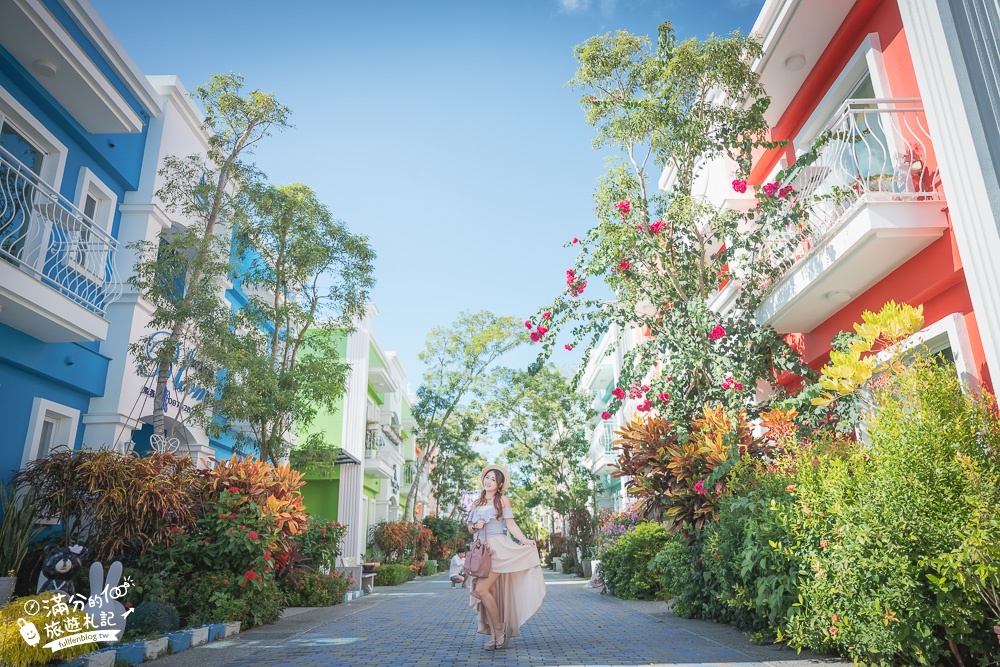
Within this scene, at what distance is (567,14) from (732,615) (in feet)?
28.3

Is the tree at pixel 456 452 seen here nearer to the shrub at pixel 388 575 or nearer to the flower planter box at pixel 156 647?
the shrub at pixel 388 575

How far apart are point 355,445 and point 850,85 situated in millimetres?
18441

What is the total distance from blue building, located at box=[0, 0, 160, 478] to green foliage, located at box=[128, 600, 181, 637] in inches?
105

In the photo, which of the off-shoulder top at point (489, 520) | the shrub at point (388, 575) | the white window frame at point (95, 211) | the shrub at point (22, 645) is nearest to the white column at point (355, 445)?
the shrub at point (388, 575)

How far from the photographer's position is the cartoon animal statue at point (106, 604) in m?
5.82

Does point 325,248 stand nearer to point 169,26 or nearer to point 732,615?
point 169,26

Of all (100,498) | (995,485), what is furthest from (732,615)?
(100,498)

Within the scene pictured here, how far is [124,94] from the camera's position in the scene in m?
10.3

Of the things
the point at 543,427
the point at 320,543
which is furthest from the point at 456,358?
the point at 320,543

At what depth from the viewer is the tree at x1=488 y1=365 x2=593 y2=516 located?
2747 cm

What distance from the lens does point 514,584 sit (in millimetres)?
7309

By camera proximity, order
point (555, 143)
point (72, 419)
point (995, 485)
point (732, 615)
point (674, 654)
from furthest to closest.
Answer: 1. point (555, 143)
2. point (72, 419)
3. point (732, 615)
4. point (674, 654)
5. point (995, 485)

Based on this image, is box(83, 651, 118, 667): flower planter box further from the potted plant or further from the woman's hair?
the woman's hair

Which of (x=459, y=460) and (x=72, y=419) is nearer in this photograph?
(x=72, y=419)
